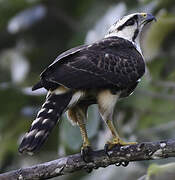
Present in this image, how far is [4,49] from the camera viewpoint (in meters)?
9.23

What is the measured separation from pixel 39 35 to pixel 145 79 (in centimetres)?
265

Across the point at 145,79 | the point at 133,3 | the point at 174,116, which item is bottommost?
the point at 174,116

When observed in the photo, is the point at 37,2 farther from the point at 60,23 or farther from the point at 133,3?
the point at 133,3

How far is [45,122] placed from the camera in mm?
4871

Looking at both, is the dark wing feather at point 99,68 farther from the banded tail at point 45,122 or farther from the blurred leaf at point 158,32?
the blurred leaf at point 158,32

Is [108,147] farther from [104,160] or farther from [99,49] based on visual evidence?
[99,49]

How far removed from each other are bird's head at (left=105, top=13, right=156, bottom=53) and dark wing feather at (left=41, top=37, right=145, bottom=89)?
0.45 metres

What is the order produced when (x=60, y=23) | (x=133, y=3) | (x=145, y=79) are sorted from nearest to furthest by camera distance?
(x=145, y=79), (x=133, y=3), (x=60, y=23)

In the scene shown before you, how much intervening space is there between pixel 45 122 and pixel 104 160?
479mm

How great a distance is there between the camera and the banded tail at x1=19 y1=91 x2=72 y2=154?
15.4 ft

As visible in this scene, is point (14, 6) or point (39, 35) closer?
point (14, 6)

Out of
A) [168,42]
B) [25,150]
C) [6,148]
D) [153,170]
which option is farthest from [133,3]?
[25,150]

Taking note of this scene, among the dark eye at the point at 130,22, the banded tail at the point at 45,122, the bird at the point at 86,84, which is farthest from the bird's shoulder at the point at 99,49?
the dark eye at the point at 130,22

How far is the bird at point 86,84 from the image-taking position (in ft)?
16.1
